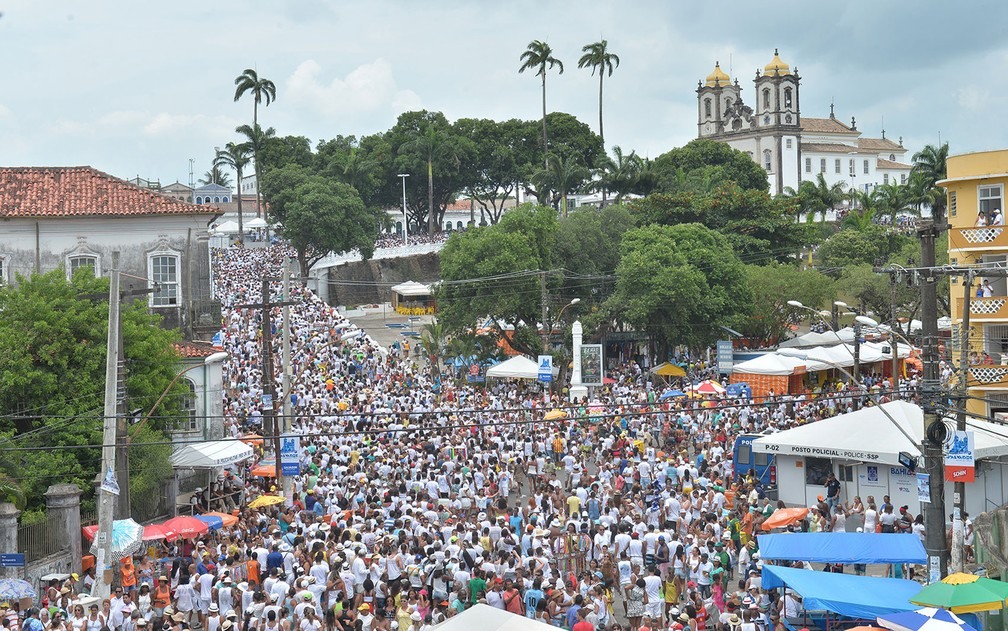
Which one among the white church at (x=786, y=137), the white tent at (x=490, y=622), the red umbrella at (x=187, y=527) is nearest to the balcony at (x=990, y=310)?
the red umbrella at (x=187, y=527)

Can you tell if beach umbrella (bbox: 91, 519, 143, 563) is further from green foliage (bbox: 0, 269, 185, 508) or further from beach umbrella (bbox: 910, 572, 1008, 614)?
beach umbrella (bbox: 910, 572, 1008, 614)

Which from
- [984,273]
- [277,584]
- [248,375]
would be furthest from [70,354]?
[984,273]

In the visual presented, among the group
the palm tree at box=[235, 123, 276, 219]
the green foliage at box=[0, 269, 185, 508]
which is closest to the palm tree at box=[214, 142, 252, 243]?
the palm tree at box=[235, 123, 276, 219]

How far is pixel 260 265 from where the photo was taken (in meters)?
71.0

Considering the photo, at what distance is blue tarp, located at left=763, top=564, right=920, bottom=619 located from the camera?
608 inches

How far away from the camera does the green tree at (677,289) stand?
1881 inches

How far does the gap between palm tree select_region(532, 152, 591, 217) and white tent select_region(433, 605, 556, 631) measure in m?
66.2

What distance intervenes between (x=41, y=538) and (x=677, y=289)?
3010cm

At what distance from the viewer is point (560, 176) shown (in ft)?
260

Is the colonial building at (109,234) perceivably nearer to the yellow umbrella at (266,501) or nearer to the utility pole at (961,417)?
the yellow umbrella at (266,501)

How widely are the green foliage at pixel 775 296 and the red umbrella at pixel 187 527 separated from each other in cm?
3551

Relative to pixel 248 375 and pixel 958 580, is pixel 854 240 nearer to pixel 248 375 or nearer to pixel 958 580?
pixel 248 375

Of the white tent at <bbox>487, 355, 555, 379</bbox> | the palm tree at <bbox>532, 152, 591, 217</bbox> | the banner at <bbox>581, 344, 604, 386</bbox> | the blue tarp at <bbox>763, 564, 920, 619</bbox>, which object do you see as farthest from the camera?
the palm tree at <bbox>532, 152, 591, 217</bbox>

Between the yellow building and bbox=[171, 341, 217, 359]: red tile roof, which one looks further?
the yellow building
